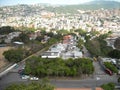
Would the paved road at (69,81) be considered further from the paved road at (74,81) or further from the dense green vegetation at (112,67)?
the dense green vegetation at (112,67)

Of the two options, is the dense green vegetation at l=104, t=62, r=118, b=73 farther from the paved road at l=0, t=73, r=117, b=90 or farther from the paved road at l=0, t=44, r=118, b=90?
the paved road at l=0, t=73, r=117, b=90

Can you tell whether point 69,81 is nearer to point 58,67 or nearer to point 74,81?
point 74,81

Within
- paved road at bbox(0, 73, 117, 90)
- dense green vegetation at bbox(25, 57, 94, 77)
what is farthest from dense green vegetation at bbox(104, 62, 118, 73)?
dense green vegetation at bbox(25, 57, 94, 77)

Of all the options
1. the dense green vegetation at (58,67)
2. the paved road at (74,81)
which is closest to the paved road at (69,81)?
the paved road at (74,81)

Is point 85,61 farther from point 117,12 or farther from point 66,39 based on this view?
point 117,12

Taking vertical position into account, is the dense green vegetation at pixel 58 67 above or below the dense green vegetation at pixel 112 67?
above

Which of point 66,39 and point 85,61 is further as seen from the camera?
point 66,39

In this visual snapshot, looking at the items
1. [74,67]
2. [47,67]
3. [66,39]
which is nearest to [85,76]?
→ [74,67]

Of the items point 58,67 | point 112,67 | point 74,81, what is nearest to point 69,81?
point 74,81
